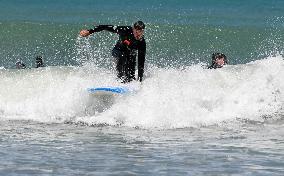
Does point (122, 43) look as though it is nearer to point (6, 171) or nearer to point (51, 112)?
point (51, 112)

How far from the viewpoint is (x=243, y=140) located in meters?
12.4

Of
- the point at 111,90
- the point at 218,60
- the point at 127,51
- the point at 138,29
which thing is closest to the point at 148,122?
the point at 111,90

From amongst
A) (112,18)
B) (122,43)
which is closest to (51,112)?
(122,43)

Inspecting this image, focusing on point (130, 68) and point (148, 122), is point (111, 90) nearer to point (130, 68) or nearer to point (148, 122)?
Answer: point (130, 68)

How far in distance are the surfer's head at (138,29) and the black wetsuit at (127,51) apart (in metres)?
0.08

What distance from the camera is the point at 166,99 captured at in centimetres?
1537

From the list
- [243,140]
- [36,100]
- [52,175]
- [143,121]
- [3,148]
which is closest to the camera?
[52,175]

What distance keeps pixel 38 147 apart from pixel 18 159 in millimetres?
1042

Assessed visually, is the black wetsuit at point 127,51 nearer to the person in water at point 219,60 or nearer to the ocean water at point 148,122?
the ocean water at point 148,122

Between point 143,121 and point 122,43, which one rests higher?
point 122,43

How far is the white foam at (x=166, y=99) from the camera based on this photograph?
14.8 meters

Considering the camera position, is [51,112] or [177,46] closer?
[51,112]

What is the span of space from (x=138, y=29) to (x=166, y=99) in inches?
58.0

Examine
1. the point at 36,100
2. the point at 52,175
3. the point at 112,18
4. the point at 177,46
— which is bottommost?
the point at 52,175
